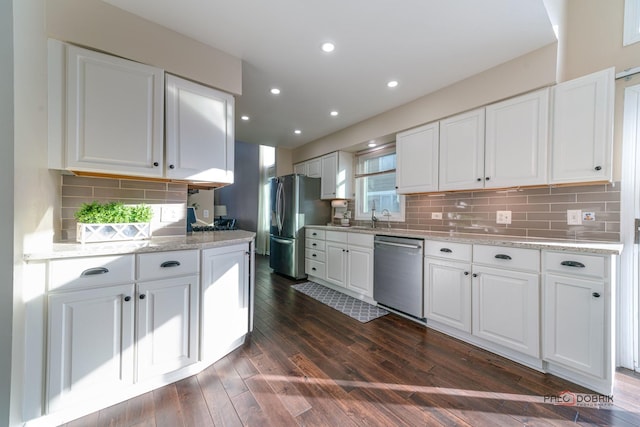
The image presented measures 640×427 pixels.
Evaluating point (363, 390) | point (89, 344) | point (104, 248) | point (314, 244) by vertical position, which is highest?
point (104, 248)

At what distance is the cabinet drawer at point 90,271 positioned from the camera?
1.32 meters

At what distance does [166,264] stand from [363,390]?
5.02 feet

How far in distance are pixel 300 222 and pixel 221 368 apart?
2.65 m

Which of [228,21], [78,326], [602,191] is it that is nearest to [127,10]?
[228,21]

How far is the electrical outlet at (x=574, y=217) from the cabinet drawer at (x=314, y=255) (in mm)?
2804

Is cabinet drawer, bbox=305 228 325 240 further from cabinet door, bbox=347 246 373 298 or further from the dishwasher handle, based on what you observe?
the dishwasher handle

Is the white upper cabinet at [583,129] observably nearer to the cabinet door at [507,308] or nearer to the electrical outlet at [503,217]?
the electrical outlet at [503,217]

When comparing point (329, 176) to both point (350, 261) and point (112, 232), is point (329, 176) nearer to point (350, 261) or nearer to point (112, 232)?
point (350, 261)

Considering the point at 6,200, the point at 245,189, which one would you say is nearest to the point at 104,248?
the point at 6,200

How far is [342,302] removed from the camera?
321 centimetres

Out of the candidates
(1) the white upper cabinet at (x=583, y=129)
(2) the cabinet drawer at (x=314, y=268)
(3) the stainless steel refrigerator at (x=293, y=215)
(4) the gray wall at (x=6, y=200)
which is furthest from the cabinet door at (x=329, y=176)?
(4) the gray wall at (x=6, y=200)

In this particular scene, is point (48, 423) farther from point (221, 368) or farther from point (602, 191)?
point (602, 191)

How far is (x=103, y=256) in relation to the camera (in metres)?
1.43

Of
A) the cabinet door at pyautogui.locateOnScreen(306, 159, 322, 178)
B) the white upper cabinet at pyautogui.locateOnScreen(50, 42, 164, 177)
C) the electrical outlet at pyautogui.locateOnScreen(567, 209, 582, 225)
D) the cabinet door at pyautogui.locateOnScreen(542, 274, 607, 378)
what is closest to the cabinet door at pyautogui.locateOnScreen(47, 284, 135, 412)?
the white upper cabinet at pyautogui.locateOnScreen(50, 42, 164, 177)
